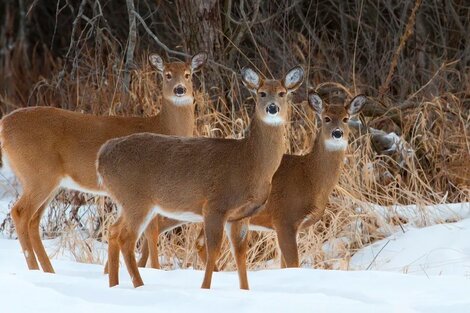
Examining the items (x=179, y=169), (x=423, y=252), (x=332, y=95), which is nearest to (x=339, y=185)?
(x=423, y=252)

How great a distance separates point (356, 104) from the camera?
8844 millimetres

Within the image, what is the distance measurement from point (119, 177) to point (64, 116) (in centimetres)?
185

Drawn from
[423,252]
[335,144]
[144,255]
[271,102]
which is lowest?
[423,252]

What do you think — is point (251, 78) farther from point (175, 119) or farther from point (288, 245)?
point (175, 119)

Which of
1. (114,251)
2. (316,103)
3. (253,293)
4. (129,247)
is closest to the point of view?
(253,293)

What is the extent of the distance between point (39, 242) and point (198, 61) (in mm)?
2011

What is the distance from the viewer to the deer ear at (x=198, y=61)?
966cm

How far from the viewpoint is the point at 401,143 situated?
10.9 m

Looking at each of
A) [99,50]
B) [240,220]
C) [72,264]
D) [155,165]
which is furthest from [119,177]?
[99,50]

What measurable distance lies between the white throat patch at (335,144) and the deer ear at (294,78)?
845 millimetres

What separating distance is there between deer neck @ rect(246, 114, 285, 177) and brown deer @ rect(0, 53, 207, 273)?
1.70 m

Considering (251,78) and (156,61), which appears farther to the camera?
(156,61)

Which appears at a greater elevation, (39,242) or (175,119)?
(175,119)

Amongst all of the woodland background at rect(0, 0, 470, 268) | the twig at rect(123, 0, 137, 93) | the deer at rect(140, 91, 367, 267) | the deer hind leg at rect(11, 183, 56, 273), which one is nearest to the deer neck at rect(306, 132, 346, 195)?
the deer at rect(140, 91, 367, 267)
